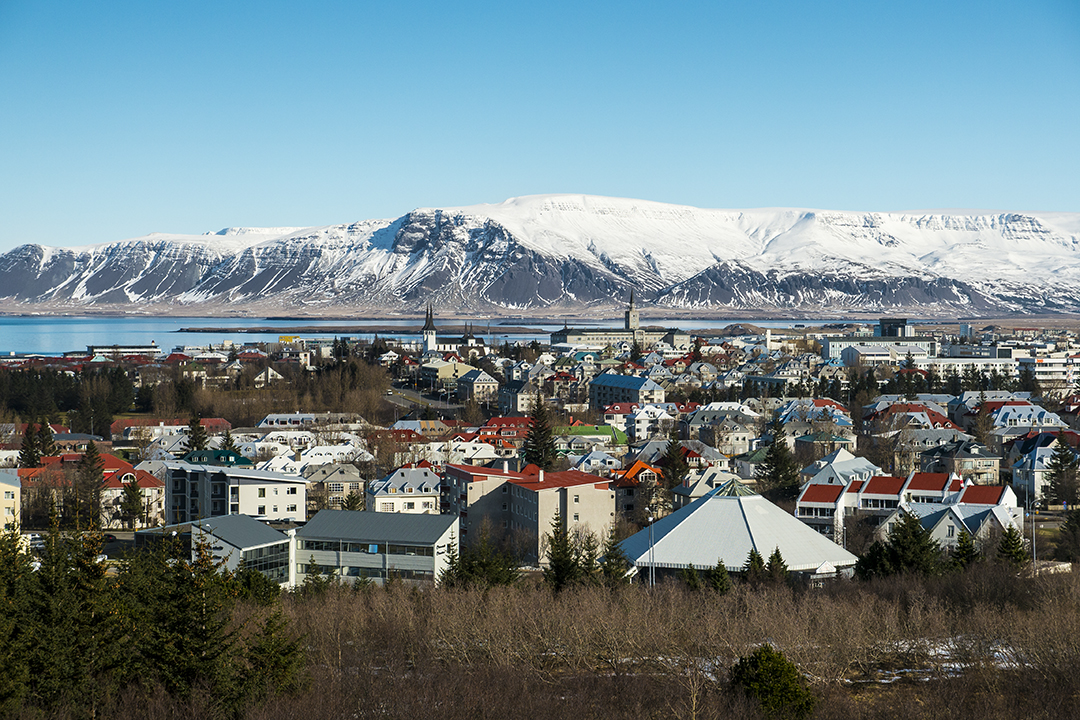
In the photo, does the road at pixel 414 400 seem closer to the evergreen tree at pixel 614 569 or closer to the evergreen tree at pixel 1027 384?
the evergreen tree at pixel 1027 384

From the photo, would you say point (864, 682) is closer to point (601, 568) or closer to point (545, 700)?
point (545, 700)

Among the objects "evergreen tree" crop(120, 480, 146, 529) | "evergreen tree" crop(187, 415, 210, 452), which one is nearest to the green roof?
"evergreen tree" crop(187, 415, 210, 452)

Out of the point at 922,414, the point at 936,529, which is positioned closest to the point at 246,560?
the point at 936,529

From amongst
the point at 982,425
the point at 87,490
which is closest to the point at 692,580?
the point at 87,490

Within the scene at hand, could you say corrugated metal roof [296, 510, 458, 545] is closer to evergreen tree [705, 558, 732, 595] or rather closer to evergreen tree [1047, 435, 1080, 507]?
Result: evergreen tree [705, 558, 732, 595]

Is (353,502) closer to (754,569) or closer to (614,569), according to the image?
(614,569)

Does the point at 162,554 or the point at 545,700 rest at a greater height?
the point at 162,554

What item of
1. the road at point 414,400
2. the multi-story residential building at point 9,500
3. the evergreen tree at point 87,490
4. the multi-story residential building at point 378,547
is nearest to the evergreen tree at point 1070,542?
the multi-story residential building at point 378,547
